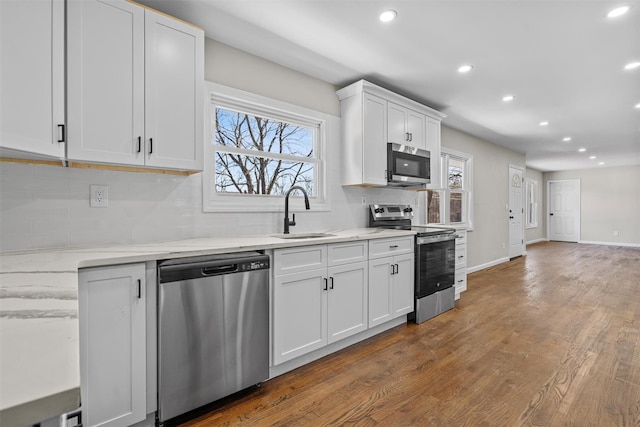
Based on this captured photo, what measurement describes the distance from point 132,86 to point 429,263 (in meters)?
2.98

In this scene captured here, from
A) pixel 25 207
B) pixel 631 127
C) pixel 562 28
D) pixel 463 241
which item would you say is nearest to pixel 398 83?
pixel 562 28

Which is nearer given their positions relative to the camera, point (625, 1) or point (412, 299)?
point (625, 1)

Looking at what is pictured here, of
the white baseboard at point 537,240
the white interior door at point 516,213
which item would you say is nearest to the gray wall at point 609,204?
the white baseboard at point 537,240

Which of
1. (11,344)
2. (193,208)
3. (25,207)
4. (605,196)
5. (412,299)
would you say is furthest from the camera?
(605,196)

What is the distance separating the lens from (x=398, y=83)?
3422mm

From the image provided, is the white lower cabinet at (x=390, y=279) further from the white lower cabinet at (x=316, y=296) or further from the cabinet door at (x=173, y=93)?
the cabinet door at (x=173, y=93)

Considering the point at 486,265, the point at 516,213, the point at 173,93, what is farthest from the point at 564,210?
the point at 173,93

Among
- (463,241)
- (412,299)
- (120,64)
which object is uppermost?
(120,64)

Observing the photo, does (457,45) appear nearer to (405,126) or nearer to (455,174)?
(405,126)

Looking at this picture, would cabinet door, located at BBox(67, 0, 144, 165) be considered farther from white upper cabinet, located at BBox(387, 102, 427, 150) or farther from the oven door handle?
the oven door handle

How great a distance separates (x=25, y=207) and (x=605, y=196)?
13.1 m

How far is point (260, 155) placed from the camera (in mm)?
2828

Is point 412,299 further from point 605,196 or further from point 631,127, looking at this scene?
point 605,196

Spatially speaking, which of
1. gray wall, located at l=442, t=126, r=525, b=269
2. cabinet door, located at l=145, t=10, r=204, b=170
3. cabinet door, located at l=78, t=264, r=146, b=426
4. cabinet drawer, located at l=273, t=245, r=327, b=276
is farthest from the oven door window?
cabinet door, located at l=78, t=264, r=146, b=426
